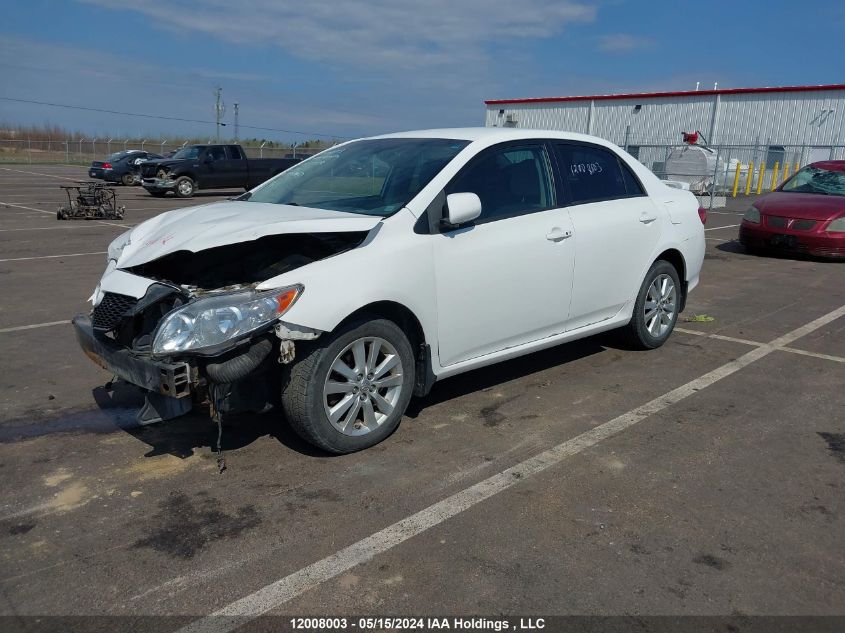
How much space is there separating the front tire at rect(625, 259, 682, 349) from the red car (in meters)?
6.14

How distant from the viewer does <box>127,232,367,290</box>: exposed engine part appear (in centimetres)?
394

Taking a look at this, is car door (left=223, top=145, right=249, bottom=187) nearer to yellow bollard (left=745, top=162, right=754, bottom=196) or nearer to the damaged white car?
yellow bollard (left=745, top=162, right=754, bottom=196)

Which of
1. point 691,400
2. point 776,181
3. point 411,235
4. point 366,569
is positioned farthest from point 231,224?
point 776,181

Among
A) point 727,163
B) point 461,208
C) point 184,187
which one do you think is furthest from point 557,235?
point 727,163

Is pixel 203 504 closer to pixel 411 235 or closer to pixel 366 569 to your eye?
pixel 366 569

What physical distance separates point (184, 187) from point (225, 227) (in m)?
21.5

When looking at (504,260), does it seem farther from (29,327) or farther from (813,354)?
(29,327)

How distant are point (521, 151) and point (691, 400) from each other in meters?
2.08

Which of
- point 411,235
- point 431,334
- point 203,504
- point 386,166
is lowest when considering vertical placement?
point 203,504

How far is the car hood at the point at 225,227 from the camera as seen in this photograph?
3836 mm

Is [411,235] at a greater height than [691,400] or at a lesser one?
greater

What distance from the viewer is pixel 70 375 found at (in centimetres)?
538

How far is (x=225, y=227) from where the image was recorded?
3982 millimetres

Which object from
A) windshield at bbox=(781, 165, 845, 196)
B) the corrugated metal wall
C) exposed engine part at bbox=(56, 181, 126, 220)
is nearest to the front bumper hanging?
windshield at bbox=(781, 165, 845, 196)
